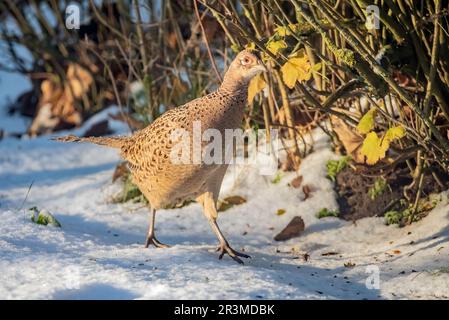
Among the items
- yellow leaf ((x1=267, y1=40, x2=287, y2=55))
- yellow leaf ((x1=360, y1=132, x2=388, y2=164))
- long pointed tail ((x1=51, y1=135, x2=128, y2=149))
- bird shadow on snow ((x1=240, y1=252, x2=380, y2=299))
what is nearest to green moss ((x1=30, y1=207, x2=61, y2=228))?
long pointed tail ((x1=51, y1=135, x2=128, y2=149))

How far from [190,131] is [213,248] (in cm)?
70

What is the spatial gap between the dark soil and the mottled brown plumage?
3.19ft

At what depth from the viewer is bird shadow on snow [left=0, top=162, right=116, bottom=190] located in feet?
21.3

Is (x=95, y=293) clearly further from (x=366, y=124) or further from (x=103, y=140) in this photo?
(x=103, y=140)

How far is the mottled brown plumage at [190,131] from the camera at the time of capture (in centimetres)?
418

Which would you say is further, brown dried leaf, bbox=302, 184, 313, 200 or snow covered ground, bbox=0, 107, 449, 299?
brown dried leaf, bbox=302, 184, 313, 200

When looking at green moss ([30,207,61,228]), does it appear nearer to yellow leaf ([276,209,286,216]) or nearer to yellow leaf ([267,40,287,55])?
yellow leaf ([276,209,286,216])

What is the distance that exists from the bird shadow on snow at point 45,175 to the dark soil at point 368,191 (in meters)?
2.26

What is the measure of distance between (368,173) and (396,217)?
0.38 meters
